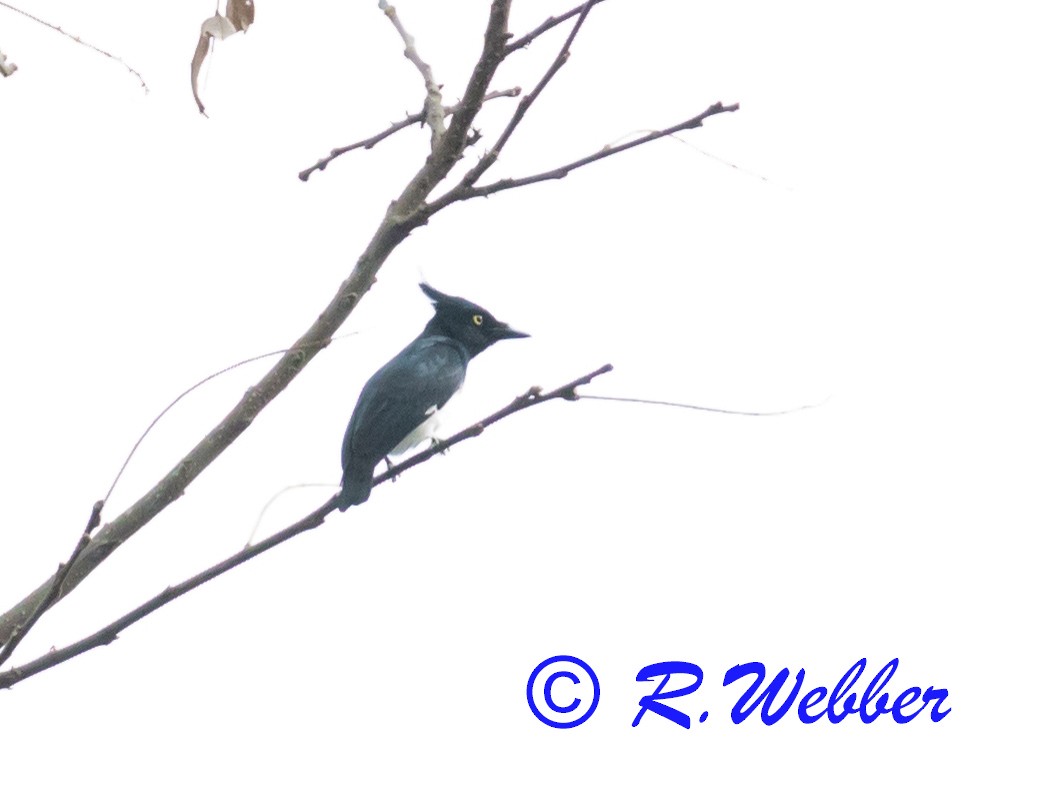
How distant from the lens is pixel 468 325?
23.6 ft

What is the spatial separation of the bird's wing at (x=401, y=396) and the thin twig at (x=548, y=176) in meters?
3.23

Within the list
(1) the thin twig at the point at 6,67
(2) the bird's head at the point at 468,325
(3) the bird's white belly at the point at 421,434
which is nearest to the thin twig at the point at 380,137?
(1) the thin twig at the point at 6,67

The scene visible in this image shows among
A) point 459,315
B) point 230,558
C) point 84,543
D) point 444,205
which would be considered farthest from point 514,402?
point 459,315

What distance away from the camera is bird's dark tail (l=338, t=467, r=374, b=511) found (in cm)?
550

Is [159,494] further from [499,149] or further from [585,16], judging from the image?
[585,16]

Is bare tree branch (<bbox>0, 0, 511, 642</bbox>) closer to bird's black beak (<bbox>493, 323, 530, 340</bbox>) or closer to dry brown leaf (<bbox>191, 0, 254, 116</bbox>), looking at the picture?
dry brown leaf (<bbox>191, 0, 254, 116</bbox>)

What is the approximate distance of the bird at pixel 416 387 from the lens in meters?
5.86

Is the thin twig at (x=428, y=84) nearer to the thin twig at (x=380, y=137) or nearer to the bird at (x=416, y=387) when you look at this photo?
the thin twig at (x=380, y=137)

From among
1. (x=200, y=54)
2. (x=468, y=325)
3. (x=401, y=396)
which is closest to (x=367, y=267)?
(x=200, y=54)

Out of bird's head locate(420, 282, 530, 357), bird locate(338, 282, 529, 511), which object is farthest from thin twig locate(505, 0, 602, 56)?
bird's head locate(420, 282, 530, 357)

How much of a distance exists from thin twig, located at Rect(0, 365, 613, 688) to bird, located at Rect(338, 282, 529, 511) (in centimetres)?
223

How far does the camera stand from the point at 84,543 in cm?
230

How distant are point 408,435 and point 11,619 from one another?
3.68 metres

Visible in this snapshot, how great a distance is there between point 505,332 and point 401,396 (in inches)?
48.1
